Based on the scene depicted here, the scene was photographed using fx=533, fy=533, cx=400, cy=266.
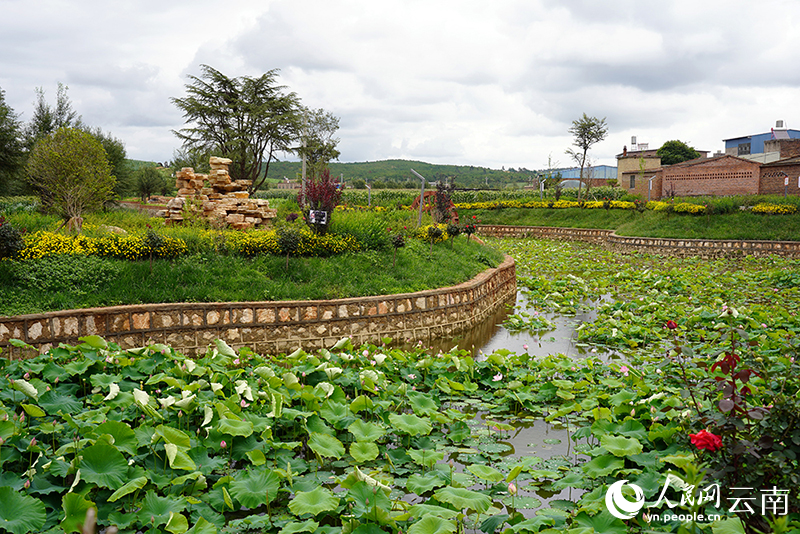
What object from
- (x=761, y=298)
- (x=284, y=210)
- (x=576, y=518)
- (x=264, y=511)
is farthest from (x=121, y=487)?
(x=284, y=210)

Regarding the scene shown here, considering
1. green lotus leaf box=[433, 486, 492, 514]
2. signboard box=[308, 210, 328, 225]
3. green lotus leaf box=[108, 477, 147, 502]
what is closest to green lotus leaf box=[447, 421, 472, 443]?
green lotus leaf box=[433, 486, 492, 514]

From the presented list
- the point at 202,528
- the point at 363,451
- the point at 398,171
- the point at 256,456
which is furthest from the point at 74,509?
the point at 398,171

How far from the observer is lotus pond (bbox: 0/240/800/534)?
8.63 ft

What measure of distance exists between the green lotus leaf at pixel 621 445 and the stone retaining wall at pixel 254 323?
15.2 ft

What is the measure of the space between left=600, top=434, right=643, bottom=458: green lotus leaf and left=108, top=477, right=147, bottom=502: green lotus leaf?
8.97ft

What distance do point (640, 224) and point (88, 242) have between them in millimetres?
21037

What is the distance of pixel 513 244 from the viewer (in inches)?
901

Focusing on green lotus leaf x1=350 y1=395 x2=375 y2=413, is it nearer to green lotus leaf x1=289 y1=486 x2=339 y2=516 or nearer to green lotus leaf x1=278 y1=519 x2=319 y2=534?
green lotus leaf x1=289 y1=486 x2=339 y2=516

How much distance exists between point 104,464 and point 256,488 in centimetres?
83

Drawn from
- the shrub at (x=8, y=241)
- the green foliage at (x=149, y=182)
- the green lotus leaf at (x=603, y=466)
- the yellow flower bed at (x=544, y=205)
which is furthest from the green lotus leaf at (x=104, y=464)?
the green foliage at (x=149, y=182)

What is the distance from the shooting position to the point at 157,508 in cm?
276

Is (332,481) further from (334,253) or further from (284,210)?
(284,210)

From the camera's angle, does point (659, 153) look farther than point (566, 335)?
Yes

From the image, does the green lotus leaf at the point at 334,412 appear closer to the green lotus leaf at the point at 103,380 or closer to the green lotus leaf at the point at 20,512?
the green lotus leaf at the point at 103,380
